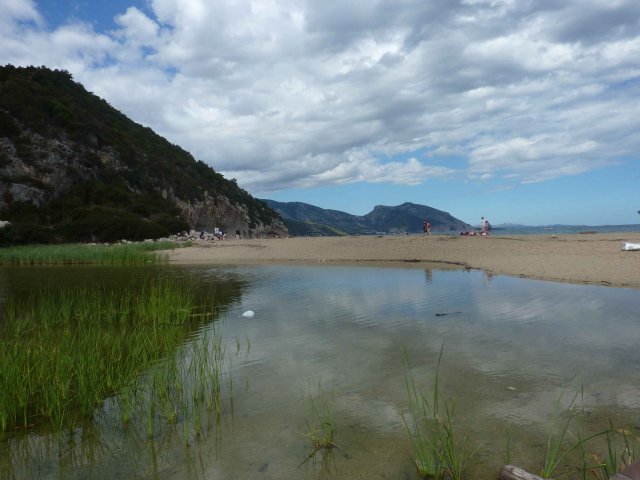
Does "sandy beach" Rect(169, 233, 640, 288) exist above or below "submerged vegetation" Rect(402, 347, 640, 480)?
above

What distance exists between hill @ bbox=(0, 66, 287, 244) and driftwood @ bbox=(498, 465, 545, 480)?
5415 cm

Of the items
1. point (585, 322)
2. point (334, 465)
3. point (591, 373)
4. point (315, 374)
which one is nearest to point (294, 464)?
point (334, 465)

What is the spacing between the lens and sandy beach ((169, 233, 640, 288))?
1800 cm

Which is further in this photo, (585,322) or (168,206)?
(168,206)

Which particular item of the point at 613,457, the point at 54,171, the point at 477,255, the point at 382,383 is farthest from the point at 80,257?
the point at 613,457

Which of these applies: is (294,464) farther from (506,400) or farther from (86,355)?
(86,355)

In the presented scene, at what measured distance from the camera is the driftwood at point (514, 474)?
3.56 metres

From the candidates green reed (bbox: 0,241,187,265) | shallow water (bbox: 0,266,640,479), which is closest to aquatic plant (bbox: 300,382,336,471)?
shallow water (bbox: 0,266,640,479)

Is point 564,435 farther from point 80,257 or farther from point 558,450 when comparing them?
point 80,257

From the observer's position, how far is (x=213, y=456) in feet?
15.3

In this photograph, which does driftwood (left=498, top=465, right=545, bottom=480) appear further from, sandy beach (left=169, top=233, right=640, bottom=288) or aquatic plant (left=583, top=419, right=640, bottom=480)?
sandy beach (left=169, top=233, right=640, bottom=288)

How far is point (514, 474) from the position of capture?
3.67 meters

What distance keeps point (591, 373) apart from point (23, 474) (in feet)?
26.0

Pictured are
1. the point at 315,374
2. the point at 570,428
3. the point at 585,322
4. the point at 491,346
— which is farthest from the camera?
the point at 585,322
